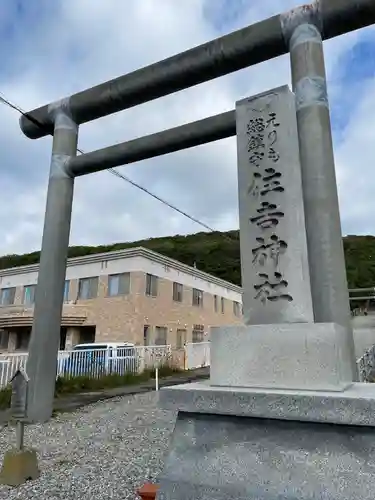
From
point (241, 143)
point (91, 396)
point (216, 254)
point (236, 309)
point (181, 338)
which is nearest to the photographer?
point (241, 143)

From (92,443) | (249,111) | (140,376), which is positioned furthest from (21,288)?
(249,111)

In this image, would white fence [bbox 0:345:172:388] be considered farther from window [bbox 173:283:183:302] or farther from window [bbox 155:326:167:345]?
window [bbox 173:283:183:302]

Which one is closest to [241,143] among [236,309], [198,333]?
[198,333]

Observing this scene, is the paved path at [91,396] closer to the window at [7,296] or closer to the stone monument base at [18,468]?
the stone monument base at [18,468]

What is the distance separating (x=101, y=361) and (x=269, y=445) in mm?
10598

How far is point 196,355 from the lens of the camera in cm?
1772

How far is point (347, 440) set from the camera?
1.99 metres

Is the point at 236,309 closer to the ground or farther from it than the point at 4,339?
farther from it

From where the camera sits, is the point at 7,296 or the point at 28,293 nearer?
the point at 28,293

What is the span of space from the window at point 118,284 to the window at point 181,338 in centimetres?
409

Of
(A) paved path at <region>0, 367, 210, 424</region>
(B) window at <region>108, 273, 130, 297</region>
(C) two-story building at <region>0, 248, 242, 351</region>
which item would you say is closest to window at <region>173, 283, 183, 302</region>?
(C) two-story building at <region>0, 248, 242, 351</region>

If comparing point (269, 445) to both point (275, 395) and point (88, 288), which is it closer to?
point (275, 395)

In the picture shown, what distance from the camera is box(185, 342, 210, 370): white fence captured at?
17.0 meters

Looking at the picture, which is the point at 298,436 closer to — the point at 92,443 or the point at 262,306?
the point at 262,306
